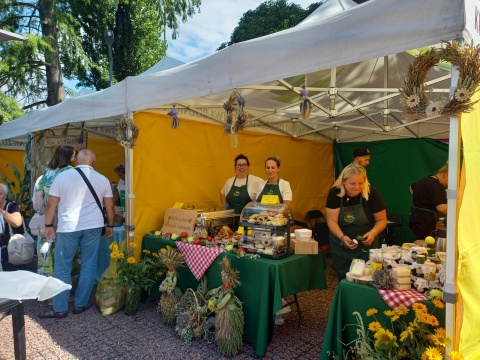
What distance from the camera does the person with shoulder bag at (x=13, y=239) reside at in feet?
12.3

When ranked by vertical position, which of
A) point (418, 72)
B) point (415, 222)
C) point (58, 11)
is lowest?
point (415, 222)

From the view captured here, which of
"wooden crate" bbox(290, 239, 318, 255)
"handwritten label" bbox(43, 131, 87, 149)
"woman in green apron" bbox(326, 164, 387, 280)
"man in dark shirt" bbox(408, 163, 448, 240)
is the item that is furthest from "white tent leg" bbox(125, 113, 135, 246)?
"man in dark shirt" bbox(408, 163, 448, 240)

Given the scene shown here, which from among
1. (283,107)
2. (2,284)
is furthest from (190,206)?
(2,284)

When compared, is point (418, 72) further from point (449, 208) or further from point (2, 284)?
point (2, 284)

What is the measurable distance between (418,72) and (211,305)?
7.33 feet

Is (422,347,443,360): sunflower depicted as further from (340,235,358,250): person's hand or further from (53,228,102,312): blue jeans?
(53,228,102,312): blue jeans

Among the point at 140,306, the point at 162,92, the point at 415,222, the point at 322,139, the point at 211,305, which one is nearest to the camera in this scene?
the point at 211,305

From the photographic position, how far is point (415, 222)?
416 cm

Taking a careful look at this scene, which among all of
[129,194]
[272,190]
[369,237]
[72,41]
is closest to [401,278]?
[369,237]

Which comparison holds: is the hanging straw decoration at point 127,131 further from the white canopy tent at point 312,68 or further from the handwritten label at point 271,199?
the handwritten label at point 271,199

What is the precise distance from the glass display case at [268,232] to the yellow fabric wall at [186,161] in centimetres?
141

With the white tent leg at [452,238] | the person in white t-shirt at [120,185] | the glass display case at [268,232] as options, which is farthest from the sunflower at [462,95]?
the person in white t-shirt at [120,185]

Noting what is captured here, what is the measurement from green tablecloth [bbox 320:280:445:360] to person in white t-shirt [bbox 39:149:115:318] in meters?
2.54

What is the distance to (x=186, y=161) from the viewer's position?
450 centimetres
